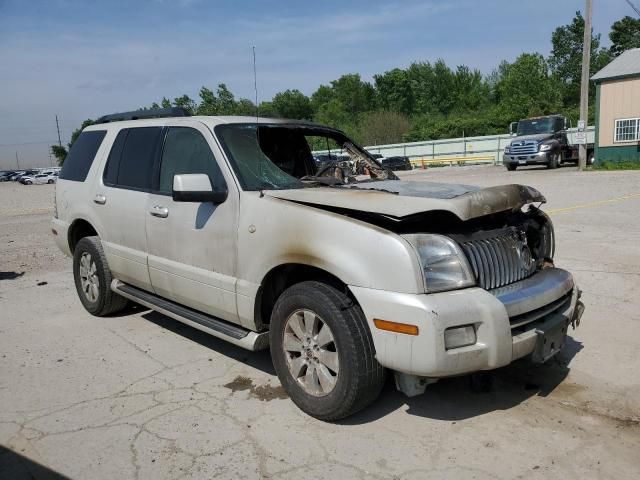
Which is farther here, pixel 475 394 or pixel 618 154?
pixel 618 154

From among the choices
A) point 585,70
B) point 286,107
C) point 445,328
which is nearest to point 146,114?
point 445,328

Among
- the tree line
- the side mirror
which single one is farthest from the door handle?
the tree line

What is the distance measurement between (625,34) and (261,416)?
8883 centimetres

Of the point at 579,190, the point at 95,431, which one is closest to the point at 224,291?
the point at 95,431

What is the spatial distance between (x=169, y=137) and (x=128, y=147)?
71 centimetres

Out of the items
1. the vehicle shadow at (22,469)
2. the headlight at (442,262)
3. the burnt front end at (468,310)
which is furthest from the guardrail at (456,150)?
the vehicle shadow at (22,469)

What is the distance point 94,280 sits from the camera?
18.2 feet

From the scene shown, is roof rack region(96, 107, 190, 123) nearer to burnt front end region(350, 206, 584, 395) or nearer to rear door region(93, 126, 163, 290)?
rear door region(93, 126, 163, 290)

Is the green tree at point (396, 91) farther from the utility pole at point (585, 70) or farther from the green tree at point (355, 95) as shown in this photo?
the utility pole at point (585, 70)

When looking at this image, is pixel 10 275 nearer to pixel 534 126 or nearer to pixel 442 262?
pixel 442 262

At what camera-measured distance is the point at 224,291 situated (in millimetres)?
3885

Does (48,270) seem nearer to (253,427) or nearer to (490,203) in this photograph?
(253,427)

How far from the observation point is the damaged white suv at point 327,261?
9.64 ft

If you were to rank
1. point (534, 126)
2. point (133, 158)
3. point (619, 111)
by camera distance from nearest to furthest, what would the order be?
1. point (133, 158)
2. point (619, 111)
3. point (534, 126)
